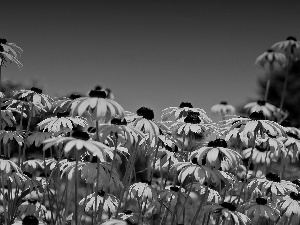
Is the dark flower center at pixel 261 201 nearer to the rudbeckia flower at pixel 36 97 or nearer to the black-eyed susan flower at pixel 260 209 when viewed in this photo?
the black-eyed susan flower at pixel 260 209

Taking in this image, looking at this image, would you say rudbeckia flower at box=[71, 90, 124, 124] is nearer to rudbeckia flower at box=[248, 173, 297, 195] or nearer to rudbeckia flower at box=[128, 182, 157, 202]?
rudbeckia flower at box=[128, 182, 157, 202]

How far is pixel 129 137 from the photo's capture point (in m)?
5.01

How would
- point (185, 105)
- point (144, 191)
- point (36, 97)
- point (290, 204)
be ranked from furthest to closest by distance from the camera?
point (185, 105), point (36, 97), point (290, 204), point (144, 191)

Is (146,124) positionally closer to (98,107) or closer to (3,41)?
(98,107)

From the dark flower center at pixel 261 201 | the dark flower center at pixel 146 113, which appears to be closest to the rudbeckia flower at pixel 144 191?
the dark flower center at pixel 146 113

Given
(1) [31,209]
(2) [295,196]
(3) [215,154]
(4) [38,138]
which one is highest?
(3) [215,154]

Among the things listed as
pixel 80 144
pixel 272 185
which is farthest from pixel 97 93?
pixel 272 185

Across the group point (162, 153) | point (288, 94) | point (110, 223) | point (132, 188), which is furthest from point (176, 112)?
point (288, 94)

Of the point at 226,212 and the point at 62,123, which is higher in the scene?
the point at 62,123

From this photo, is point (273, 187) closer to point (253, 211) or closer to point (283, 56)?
point (253, 211)

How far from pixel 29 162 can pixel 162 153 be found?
2.37 m

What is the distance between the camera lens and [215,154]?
5.72m

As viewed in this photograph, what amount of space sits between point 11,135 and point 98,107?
2316 millimetres

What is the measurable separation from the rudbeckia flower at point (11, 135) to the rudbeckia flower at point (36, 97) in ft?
1.32
